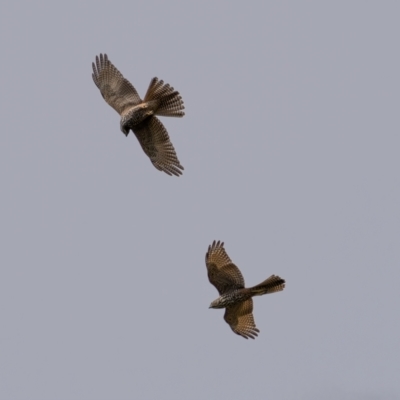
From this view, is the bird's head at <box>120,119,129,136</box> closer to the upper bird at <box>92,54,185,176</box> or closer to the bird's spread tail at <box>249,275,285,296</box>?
the upper bird at <box>92,54,185,176</box>

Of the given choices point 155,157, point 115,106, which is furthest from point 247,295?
point 115,106

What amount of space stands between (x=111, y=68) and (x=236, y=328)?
272 inches

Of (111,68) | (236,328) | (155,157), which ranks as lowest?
(236,328)

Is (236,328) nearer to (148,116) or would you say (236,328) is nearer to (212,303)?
(212,303)

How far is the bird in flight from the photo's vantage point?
75.8 ft

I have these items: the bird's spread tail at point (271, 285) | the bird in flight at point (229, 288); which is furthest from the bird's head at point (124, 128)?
the bird's spread tail at point (271, 285)

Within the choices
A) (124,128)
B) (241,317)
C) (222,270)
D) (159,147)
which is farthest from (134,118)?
(241,317)

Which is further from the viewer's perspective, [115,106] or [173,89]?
[115,106]

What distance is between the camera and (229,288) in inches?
917

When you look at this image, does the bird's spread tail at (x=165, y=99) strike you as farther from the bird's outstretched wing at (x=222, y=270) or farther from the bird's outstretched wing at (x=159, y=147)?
the bird's outstretched wing at (x=222, y=270)

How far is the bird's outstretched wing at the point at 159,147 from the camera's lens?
23.4 m

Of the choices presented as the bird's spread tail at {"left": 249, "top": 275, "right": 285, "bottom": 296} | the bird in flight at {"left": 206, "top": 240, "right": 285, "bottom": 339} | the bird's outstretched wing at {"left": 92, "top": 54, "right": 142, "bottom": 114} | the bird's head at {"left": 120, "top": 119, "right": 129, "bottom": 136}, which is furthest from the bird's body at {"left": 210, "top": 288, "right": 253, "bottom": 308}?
the bird's outstretched wing at {"left": 92, "top": 54, "right": 142, "bottom": 114}

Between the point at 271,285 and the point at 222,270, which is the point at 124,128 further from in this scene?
the point at 271,285

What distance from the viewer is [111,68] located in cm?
2358
